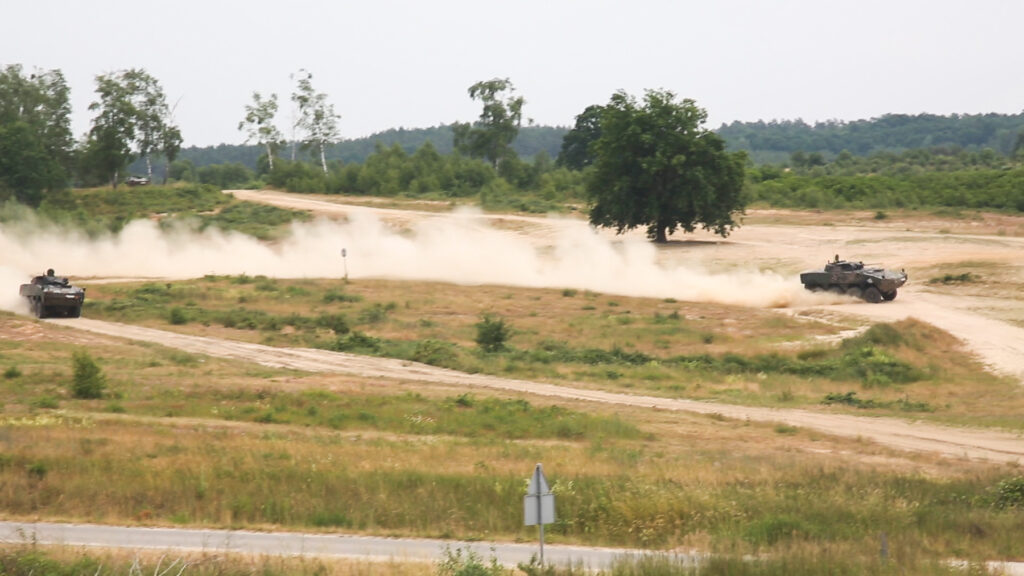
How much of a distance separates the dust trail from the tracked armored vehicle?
478 cm

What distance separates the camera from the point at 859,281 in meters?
58.1

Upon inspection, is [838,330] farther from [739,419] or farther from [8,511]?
[8,511]

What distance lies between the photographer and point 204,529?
22859mm

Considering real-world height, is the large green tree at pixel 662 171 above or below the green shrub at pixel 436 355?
above

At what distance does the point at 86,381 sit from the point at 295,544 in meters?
18.5

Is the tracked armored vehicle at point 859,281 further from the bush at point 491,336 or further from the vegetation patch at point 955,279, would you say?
the bush at point 491,336

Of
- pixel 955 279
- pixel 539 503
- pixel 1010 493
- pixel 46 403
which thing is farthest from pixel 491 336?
pixel 539 503

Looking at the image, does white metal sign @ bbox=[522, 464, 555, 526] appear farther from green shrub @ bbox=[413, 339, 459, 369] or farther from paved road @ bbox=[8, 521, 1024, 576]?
green shrub @ bbox=[413, 339, 459, 369]

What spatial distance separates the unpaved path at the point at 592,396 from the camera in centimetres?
3297

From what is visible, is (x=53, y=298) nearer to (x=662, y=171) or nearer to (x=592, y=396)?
(x=592, y=396)

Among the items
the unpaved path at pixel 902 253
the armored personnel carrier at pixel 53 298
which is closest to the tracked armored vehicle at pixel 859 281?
the unpaved path at pixel 902 253

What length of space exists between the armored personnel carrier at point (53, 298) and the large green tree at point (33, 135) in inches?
1812

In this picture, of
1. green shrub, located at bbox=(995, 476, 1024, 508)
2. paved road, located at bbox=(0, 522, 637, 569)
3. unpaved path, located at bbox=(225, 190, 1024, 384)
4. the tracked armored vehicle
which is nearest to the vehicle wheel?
the tracked armored vehicle

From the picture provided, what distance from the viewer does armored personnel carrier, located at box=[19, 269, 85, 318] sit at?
56281 mm
